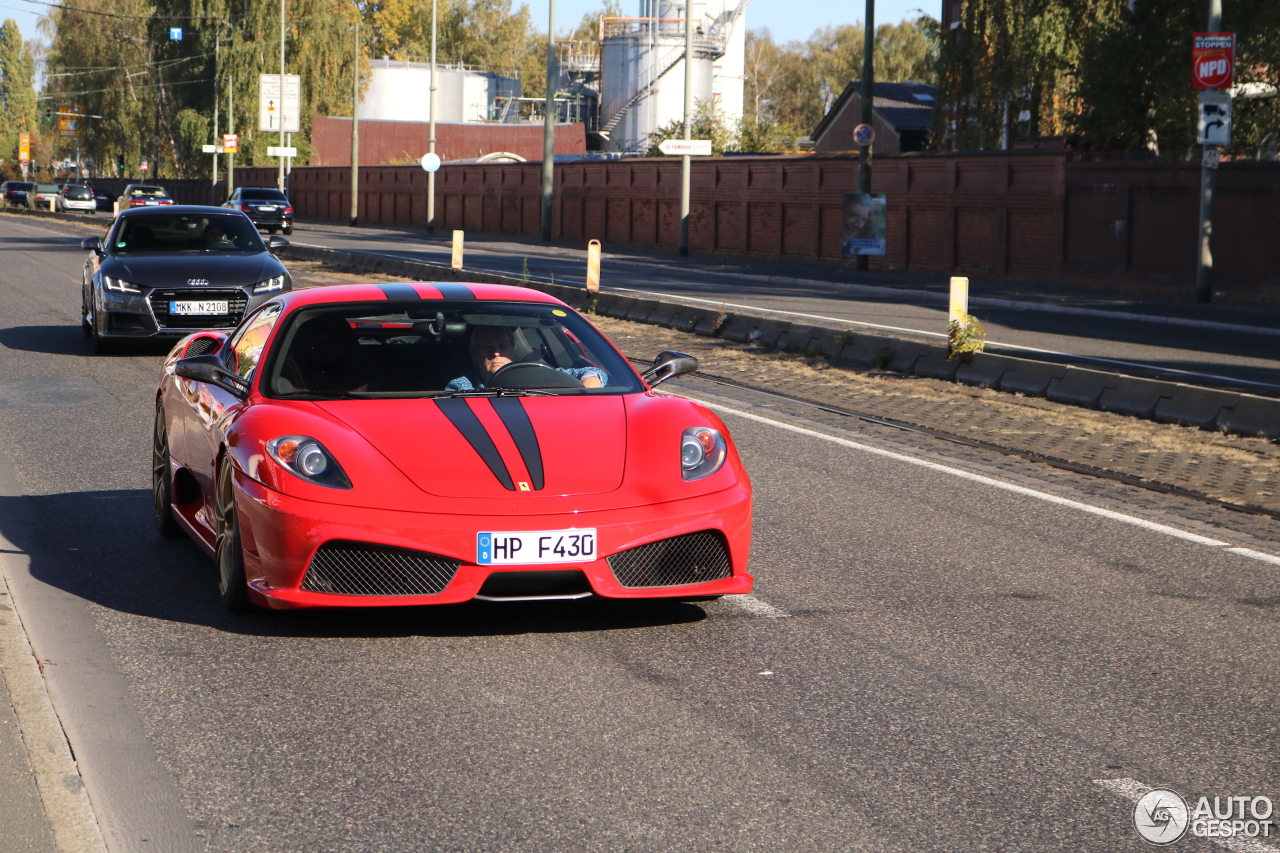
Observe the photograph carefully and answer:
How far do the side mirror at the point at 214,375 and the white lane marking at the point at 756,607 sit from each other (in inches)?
87.6

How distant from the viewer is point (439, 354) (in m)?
6.68

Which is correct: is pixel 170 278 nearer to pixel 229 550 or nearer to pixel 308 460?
pixel 229 550

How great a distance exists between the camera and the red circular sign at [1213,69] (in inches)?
949

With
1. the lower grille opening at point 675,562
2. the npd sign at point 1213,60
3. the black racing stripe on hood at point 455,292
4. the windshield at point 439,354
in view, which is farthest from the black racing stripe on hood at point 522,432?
the npd sign at point 1213,60

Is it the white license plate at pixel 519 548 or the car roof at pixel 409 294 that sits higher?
the car roof at pixel 409 294

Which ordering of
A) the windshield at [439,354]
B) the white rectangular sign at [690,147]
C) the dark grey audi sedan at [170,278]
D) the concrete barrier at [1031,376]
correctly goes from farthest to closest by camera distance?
the white rectangular sign at [690,147] < the dark grey audi sedan at [170,278] < the concrete barrier at [1031,376] < the windshield at [439,354]

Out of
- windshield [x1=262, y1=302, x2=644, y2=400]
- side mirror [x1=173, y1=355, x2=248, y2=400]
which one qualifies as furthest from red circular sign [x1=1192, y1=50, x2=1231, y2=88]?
side mirror [x1=173, y1=355, x2=248, y2=400]

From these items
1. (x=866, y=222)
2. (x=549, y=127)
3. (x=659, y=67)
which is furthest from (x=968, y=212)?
(x=659, y=67)

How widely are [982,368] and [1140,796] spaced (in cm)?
1056

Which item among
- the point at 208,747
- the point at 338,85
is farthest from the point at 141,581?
the point at 338,85

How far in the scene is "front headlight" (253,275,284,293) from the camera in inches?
611

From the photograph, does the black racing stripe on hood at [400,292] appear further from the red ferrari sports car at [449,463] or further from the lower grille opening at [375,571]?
the lower grille opening at [375,571]

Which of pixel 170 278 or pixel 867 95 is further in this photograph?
pixel 867 95

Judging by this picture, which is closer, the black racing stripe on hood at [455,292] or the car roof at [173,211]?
the black racing stripe on hood at [455,292]
